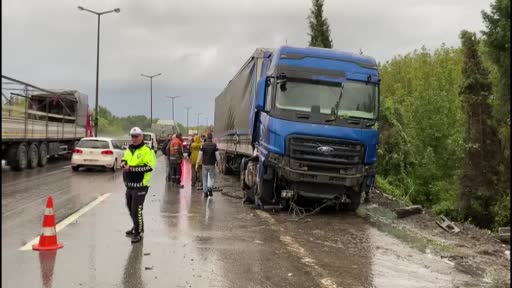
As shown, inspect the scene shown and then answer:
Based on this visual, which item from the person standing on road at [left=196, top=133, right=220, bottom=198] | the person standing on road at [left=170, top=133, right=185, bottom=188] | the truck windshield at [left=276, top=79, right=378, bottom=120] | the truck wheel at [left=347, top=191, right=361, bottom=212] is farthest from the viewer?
the person standing on road at [left=170, top=133, right=185, bottom=188]

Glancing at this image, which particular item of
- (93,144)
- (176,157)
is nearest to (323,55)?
(176,157)

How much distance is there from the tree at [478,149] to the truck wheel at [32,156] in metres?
19.8

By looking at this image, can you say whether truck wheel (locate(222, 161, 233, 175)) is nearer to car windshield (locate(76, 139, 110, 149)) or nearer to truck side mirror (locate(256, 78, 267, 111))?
car windshield (locate(76, 139, 110, 149))

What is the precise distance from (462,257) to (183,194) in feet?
28.5

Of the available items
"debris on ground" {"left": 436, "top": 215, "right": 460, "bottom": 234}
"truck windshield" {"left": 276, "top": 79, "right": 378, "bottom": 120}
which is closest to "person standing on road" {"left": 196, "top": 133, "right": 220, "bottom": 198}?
"truck windshield" {"left": 276, "top": 79, "right": 378, "bottom": 120}

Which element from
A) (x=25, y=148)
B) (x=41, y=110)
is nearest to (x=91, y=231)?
(x=25, y=148)

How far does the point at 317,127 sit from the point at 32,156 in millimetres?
16089

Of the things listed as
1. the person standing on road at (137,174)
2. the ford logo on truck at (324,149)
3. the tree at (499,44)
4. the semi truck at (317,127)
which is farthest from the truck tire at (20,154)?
the tree at (499,44)

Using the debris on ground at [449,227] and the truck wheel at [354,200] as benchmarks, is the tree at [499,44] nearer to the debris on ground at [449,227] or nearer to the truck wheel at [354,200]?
the debris on ground at [449,227]

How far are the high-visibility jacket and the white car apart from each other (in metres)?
14.3

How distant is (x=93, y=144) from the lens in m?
22.2

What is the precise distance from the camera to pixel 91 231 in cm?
882

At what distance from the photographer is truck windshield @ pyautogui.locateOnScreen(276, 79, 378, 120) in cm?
1095

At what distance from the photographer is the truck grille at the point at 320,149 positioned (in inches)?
418
